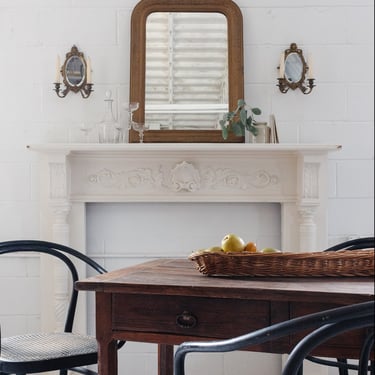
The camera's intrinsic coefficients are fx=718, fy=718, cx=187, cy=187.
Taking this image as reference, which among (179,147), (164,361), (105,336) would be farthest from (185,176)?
(105,336)

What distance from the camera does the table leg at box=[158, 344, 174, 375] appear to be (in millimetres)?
2418

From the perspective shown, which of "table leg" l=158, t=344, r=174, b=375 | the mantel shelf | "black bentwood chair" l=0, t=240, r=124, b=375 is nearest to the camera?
"black bentwood chair" l=0, t=240, r=124, b=375

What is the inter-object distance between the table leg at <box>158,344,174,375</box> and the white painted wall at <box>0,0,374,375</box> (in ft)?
2.85

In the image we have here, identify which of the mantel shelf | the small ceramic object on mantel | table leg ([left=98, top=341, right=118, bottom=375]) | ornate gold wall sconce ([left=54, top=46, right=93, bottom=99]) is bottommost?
table leg ([left=98, top=341, right=118, bottom=375])

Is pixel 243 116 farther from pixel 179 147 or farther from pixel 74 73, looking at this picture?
pixel 74 73

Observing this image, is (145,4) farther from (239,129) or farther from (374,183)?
(374,183)

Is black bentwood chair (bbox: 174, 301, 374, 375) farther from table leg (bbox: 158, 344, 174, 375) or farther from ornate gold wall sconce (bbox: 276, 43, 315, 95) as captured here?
ornate gold wall sconce (bbox: 276, 43, 315, 95)

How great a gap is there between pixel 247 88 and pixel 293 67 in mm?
224

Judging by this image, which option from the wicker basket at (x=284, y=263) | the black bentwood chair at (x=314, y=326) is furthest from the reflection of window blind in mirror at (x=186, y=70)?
the black bentwood chair at (x=314, y=326)

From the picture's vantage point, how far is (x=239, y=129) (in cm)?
305

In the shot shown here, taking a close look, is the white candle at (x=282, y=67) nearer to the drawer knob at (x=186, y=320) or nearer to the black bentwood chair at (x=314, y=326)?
the drawer knob at (x=186, y=320)

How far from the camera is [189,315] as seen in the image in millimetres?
1825

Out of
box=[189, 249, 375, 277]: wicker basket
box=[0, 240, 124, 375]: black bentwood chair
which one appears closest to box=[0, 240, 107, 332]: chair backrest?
box=[0, 240, 124, 375]: black bentwood chair

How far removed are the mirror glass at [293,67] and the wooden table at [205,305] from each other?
1440 millimetres
